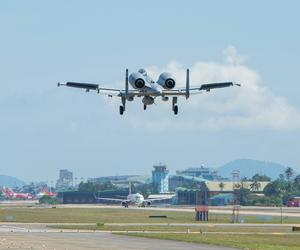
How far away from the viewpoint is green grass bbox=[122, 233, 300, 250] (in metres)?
Result: 103

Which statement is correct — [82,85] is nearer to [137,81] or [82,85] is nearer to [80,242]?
[137,81]

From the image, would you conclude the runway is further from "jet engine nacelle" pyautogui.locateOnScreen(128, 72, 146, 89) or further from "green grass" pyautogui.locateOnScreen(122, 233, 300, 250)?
"jet engine nacelle" pyautogui.locateOnScreen(128, 72, 146, 89)

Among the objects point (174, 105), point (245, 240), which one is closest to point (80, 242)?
point (245, 240)

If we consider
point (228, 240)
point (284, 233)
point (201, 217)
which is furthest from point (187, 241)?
point (201, 217)

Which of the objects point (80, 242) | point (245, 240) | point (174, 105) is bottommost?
point (80, 242)

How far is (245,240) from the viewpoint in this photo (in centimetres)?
11256

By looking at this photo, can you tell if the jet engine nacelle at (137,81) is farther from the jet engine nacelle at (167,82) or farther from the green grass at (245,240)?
the green grass at (245,240)

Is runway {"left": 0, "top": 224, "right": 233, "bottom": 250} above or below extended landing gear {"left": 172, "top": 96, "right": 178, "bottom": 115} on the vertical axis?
below

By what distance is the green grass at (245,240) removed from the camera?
103 metres

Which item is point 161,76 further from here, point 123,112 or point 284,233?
point 284,233

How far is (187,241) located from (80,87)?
31920 mm

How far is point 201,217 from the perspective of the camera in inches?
7328

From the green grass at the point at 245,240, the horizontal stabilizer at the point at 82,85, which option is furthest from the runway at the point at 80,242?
the horizontal stabilizer at the point at 82,85

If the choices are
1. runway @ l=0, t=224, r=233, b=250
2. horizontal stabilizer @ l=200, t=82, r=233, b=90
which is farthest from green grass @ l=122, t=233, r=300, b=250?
horizontal stabilizer @ l=200, t=82, r=233, b=90
